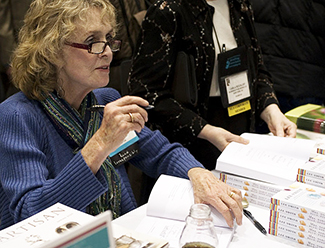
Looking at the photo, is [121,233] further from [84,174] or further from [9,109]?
[9,109]

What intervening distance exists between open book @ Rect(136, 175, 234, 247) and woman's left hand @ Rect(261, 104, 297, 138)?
2.50 ft

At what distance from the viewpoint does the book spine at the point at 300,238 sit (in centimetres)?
122

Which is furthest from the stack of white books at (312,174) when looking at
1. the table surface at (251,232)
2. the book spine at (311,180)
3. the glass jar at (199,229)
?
the glass jar at (199,229)

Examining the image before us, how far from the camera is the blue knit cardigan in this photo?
1314 millimetres

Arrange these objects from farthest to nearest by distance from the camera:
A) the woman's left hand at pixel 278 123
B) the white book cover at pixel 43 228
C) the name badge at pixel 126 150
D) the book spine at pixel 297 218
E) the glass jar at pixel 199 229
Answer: the woman's left hand at pixel 278 123 < the name badge at pixel 126 150 < the book spine at pixel 297 218 < the glass jar at pixel 199 229 < the white book cover at pixel 43 228

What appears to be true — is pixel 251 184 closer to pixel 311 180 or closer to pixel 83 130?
pixel 311 180

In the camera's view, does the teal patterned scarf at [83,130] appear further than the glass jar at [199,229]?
Yes

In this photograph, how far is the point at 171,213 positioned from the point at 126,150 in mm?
400

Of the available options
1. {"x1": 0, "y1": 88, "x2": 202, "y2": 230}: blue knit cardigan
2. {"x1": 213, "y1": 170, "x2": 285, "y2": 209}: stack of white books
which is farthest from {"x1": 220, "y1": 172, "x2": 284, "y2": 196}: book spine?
{"x1": 0, "y1": 88, "x2": 202, "y2": 230}: blue knit cardigan

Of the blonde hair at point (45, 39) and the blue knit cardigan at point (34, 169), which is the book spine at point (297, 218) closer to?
the blue knit cardigan at point (34, 169)

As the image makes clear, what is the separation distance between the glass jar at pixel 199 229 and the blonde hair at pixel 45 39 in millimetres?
738

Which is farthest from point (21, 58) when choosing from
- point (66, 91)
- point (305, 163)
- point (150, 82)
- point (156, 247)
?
point (305, 163)

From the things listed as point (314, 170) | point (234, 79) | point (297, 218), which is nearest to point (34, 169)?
point (297, 218)

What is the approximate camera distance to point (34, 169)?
1.35 m
